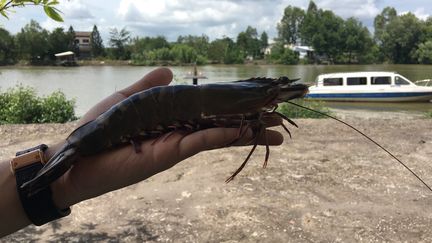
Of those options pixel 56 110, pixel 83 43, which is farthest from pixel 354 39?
pixel 56 110

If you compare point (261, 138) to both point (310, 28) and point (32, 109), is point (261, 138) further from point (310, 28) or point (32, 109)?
point (310, 28)

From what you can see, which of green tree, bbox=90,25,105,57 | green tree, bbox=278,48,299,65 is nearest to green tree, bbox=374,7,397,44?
green tree, bbox=278,48,299,65

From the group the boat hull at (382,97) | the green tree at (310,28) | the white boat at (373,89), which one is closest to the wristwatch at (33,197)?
the white boat at (373,89)

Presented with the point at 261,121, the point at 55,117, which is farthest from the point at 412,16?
the point at 261,121

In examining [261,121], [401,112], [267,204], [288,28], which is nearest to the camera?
[261,121]

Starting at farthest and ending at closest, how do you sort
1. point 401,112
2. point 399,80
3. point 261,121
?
point 399,80 → point 401,112 → point 261,121

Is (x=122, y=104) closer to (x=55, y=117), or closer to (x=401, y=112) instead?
(x=55, y=117)
